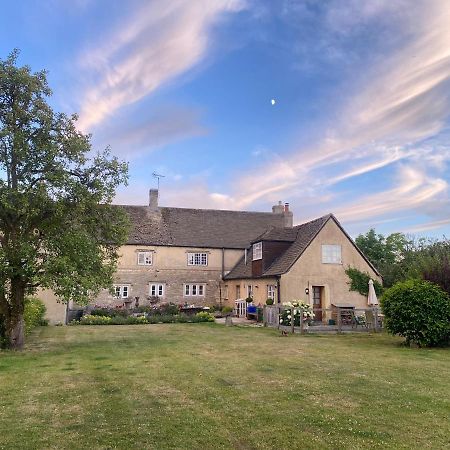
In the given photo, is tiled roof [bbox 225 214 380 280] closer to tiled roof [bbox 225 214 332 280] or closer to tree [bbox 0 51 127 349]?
tiled roof [bbox 225 214 332 280]

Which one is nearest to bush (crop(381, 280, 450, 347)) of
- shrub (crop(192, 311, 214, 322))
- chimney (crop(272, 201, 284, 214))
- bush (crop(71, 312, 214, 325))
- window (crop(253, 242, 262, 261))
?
window (crop(253, 242, 262, 261))

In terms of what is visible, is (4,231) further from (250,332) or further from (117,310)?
(117,310)

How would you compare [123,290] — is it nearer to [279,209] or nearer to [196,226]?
[196,226]

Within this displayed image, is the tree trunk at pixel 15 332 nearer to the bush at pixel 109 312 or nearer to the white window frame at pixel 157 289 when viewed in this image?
the bush at pixel 109 312

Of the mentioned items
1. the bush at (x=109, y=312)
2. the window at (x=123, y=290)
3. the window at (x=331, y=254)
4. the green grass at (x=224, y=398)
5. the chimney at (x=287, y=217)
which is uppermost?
the chimney at (x=287, y=217)

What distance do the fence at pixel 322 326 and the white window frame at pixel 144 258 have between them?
44.2ft

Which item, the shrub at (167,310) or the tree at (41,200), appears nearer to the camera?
the tree at (41,200)

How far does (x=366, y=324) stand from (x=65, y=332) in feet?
49.2

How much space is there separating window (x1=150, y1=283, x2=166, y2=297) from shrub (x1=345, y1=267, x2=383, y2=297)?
1493 centimetres

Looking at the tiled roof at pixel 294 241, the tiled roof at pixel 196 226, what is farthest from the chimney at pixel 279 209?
the tiled roof at pixel 294 241

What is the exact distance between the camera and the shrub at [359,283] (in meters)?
26.6

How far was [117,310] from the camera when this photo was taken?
2920 centimetres

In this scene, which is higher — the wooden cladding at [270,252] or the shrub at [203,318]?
the wooden cladding at [270,252]

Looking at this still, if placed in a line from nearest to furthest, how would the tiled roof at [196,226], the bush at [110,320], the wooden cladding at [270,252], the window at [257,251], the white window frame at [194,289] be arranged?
the bush at [110,320]
the wooden cladding at [270,252]
the window at [257,251]
the white window frame at [194,289]
the tiled roof at [196,226]
